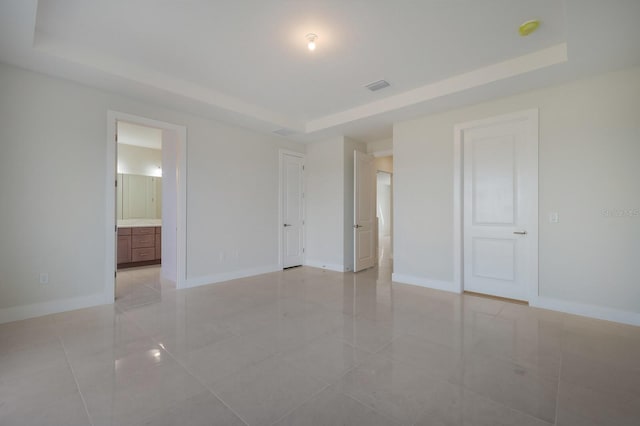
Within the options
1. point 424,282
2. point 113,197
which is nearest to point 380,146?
point 424,282

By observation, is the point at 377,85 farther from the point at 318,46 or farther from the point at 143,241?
the point at 143,241

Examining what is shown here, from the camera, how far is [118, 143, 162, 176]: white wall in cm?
667

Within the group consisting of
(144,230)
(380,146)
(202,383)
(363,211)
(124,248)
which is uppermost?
(380,146)

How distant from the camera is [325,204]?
590cm

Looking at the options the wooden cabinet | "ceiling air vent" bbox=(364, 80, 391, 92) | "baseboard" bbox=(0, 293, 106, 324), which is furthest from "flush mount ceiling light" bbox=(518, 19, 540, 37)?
the wooden cabinet

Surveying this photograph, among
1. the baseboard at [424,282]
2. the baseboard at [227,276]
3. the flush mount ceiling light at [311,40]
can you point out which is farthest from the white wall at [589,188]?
the baseboard at [227,276]

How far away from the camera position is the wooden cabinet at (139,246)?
5715 mm

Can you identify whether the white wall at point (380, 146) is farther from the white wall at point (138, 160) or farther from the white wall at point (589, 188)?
the white wall at point (138, 160)

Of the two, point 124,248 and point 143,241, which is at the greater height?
point 143,241

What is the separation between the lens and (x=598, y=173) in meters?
3.17

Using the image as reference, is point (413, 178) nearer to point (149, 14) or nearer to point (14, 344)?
point (149, 14)

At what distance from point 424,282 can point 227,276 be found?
3.33 m

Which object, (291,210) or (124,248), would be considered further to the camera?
(291,210)

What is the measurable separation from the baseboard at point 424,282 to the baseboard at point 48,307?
14.1 ft
